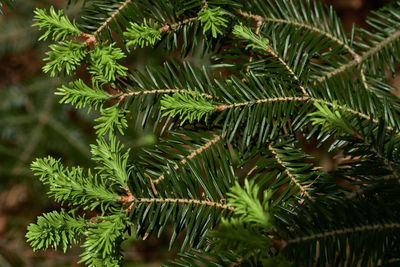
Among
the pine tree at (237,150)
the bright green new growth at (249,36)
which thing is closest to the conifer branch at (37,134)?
the pine tree at (237,150)

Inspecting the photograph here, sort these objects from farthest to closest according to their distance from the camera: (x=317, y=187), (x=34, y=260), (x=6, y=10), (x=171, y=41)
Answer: (x=34, y=260) < (x=6, y=10) < (x=171, y=41) < (x=317, y=187)

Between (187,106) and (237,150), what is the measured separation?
12cm

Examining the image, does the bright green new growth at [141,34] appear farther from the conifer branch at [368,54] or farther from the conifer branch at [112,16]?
the conifer branch at [368,54]

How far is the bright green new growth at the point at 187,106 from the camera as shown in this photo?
582 mm

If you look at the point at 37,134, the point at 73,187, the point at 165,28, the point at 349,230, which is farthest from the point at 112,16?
the point at 37,134

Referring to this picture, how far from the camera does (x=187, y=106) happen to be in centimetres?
58

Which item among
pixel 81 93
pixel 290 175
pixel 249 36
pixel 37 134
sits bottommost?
pixel 290 175

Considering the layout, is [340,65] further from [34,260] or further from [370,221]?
[34,260]

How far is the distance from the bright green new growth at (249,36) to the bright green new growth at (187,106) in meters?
0.13

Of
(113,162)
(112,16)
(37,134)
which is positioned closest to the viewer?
(113,162)

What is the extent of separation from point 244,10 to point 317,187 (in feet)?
1.23

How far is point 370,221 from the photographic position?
0.49 metres

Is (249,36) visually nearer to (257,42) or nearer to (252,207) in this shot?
(257,42)

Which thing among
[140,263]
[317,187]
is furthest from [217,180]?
[140,263]
